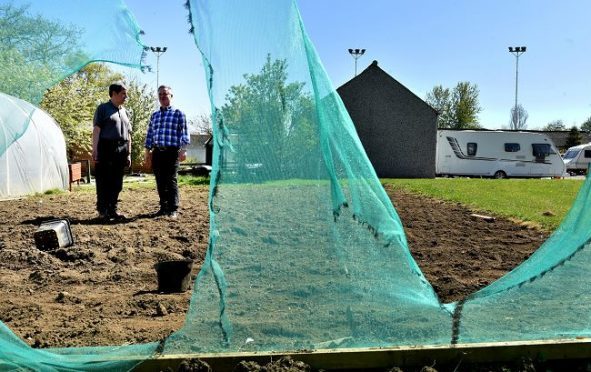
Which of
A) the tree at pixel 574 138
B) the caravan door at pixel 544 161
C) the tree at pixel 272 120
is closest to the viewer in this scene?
the tree at pixel 272 120

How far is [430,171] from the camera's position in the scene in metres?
29.3

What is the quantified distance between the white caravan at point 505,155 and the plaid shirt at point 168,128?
80.9 ft

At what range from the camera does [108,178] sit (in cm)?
762

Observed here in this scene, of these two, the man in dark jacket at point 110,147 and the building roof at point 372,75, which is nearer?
the man in dark jacket at point 110,147

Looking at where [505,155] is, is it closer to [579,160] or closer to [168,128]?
[579,160]

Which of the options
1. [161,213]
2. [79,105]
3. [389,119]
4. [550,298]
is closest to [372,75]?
[389,119]

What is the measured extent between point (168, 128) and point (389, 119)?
76.4 feet

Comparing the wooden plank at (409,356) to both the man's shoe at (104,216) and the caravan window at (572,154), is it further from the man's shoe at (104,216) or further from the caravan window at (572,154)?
the caravan window at (572,154)

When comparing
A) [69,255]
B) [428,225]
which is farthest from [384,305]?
[428,225]

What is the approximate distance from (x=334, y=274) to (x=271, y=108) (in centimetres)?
91

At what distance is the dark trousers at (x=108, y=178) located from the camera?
759 cm

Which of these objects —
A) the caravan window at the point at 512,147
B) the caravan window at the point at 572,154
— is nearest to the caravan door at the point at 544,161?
the caravan window at the point at 512,147

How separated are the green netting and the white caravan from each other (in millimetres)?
28195

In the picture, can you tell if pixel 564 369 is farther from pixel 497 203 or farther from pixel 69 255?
pixel 497 203
